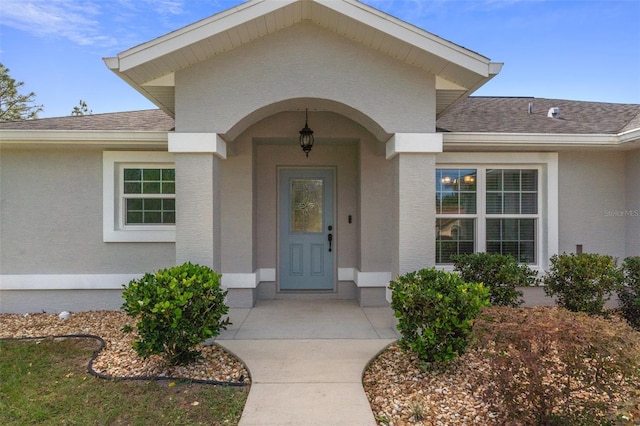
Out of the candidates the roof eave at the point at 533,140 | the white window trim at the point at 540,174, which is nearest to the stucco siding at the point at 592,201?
the white window trim at the point at 540,174

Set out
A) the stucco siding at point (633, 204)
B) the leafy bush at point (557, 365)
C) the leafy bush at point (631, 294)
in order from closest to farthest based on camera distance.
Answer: the leafy bush at point (557, 365) → the leafy bush at point (631, 294) → the stucco siding at point (633, 204)

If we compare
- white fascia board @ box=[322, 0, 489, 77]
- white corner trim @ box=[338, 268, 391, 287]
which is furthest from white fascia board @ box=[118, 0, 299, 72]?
white corner trim @ box=[338, 268, 391, 287]

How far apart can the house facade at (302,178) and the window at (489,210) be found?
3 centimetres

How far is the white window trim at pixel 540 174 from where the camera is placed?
6582mm

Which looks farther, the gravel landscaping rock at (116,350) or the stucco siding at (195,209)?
the stucco siding at (195,209)

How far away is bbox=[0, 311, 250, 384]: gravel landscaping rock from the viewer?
4.00 m

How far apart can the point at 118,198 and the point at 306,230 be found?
3527 mm

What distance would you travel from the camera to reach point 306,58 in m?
4.89

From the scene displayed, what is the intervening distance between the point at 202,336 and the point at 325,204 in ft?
12.8

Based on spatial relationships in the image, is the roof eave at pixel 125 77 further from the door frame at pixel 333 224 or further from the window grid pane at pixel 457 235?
the window grid pane at pixel 457 235

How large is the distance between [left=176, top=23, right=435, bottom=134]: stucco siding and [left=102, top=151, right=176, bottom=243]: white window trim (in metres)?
2.09

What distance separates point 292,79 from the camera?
Result: 16.0ft

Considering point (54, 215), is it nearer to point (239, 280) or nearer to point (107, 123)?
point (107, 123)

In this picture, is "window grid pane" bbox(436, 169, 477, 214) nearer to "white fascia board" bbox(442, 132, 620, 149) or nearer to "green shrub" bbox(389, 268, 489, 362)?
"white fascia board" bbox(442, 132, 620, 149)
